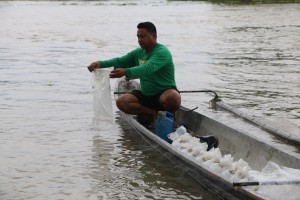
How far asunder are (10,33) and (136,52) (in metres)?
20.6

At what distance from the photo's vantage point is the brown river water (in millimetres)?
5742

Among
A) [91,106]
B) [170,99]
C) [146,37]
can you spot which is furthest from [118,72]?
[91,106]

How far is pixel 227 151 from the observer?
616 centimetres

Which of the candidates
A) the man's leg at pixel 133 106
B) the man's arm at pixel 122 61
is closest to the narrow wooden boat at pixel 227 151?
the man's leg at pixel 133 106

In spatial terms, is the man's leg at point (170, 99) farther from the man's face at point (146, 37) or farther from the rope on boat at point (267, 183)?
the rope on boat at point (267, 183)

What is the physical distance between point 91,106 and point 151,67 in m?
3.59

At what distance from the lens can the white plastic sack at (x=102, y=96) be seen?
6.93 meters

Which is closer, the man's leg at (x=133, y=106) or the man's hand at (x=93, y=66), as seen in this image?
the man's hand at (x=93, y=66)

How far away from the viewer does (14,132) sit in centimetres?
797

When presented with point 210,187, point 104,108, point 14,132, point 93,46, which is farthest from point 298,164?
point 93,46

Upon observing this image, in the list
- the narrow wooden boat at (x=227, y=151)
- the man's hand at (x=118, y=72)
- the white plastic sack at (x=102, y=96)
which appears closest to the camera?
the narrow wooden boat at (x=227, y=151)

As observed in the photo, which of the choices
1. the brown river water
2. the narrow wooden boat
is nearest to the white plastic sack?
the brown river water

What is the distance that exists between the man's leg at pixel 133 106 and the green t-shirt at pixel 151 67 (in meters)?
0.17

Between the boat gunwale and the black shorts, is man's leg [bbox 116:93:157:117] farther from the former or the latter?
the boat gunwale
